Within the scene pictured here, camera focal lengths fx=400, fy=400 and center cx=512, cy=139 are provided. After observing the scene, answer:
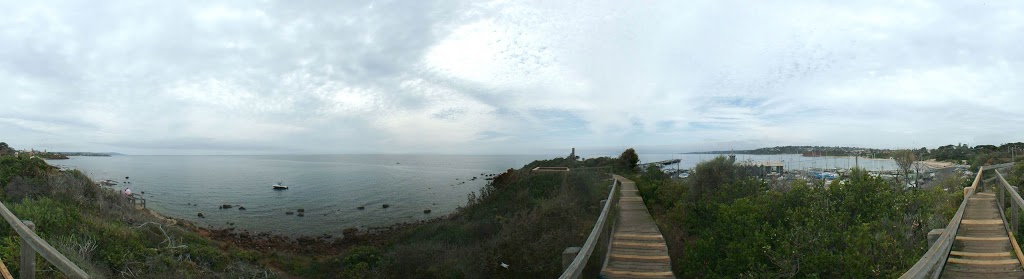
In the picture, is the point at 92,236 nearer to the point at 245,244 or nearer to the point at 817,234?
the point at 245,244

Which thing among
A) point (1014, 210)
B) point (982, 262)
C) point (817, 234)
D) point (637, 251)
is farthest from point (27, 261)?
point (1014, 210)

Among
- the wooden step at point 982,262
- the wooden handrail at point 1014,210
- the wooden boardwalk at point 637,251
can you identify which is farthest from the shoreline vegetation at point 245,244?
the wooden handrail at point 1014,210

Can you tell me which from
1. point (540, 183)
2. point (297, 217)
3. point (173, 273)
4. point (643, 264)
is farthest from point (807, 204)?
point (297, 217)

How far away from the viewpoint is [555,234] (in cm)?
1107

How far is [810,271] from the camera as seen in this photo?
4492 millimetres

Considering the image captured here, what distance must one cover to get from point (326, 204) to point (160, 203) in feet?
53.8

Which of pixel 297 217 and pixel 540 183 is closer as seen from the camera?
pixel 540 183

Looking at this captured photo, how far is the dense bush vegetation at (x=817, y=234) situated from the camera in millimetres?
4348

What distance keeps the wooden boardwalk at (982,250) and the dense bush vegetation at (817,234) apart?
0.78 m

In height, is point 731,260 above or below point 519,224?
above

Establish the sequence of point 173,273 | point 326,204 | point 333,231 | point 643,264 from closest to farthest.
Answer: point 643,264 → point 173,273 → point 333,231 → point 326,204

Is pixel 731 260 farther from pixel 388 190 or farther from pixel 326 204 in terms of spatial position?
pixel 388 190

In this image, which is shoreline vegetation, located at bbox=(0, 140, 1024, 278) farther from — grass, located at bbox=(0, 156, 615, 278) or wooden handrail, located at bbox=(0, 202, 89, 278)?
wooden handrail, located at bbox=(0, 202, 89, 278)

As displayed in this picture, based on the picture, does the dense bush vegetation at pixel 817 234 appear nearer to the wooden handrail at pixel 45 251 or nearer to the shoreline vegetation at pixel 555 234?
the shoreline vegetation at pixel 555 234
